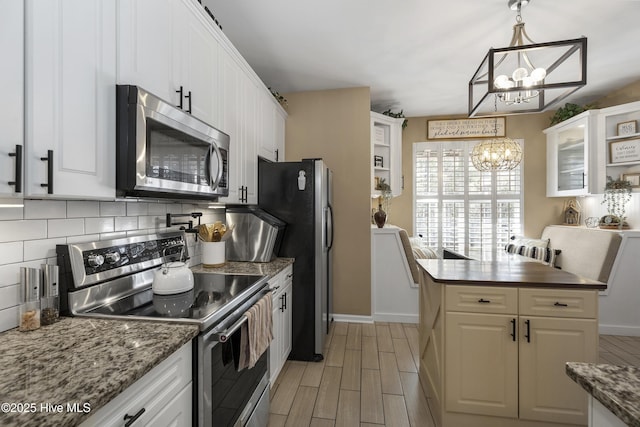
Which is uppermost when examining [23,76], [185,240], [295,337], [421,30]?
[421,30]

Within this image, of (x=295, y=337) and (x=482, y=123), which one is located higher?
A: (x=482, y=123)

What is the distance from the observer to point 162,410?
966mm

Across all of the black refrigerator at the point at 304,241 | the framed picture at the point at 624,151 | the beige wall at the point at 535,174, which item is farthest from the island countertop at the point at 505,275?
the beige wall at the point at 535,174

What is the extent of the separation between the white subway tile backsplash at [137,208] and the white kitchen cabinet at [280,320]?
89 cm

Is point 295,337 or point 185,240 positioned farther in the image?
point 295,337

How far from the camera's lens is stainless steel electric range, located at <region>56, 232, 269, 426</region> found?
119 cm

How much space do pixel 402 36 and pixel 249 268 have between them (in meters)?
2.28

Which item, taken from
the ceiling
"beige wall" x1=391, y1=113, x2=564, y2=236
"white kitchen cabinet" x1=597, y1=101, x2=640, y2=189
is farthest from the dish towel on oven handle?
"beige wall" x1=391, y1=113, x2=564, y2=236

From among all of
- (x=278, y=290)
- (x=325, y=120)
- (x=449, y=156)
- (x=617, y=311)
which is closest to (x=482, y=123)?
(x=449, y=156)

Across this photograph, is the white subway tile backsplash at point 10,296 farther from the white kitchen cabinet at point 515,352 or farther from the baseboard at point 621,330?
the baseboard at point 621,330

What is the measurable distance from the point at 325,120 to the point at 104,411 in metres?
3.37

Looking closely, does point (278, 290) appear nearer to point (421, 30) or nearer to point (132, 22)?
point (132, 22)

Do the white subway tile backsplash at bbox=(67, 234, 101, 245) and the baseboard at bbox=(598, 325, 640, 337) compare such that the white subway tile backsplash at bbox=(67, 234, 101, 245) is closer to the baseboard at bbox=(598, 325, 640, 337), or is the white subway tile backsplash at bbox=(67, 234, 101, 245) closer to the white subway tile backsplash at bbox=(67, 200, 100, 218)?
the white subway tile backsplash at bbox=(67, 200, 100, 218)

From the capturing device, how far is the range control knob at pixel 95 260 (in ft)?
4.33
